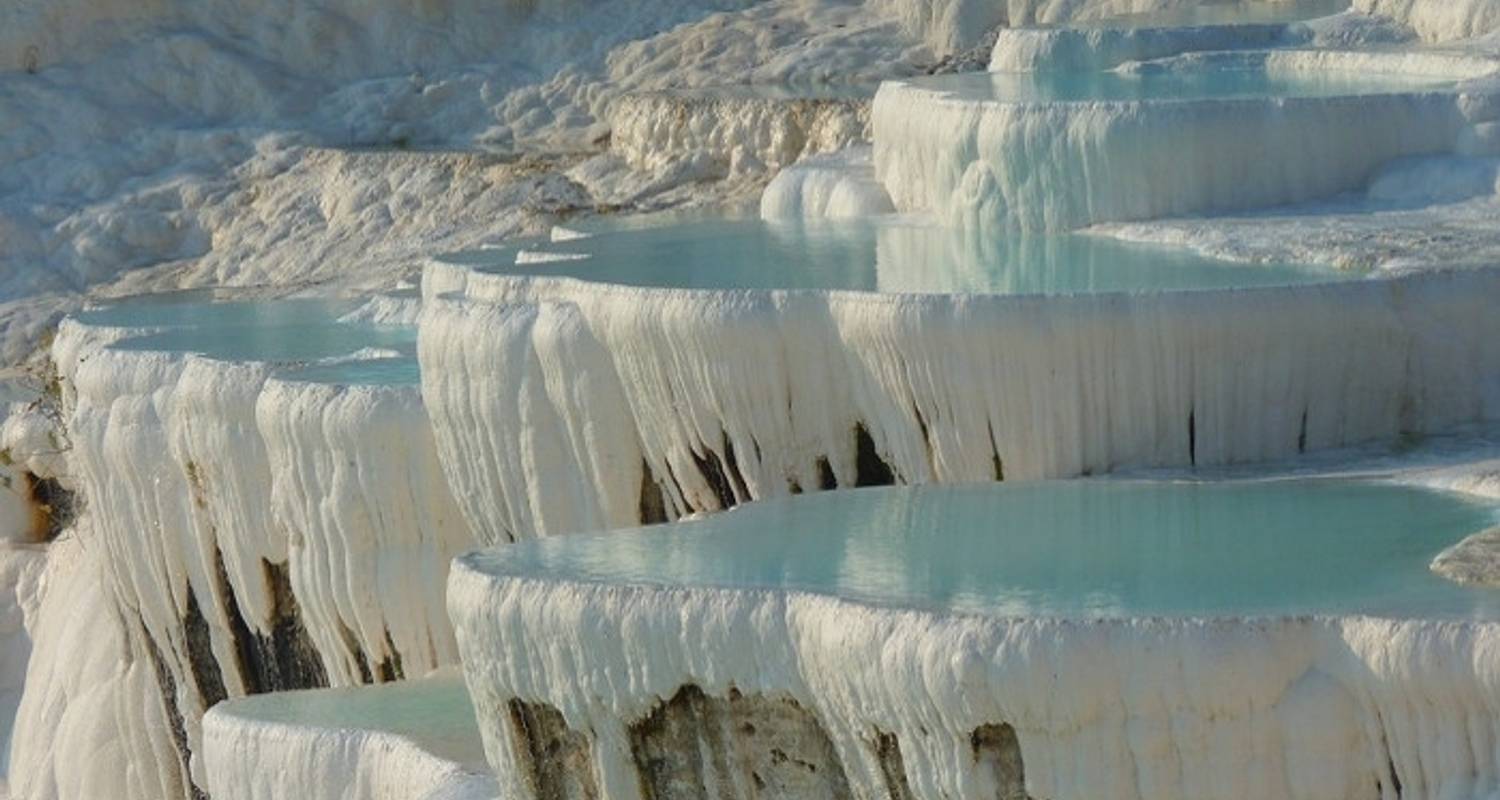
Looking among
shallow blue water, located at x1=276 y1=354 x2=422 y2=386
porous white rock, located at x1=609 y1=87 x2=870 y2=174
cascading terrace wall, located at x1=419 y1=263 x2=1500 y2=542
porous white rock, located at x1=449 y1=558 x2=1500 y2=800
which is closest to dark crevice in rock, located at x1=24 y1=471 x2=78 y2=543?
shallow blue water, located at x1=276 y1=354 x2=422 y2=386

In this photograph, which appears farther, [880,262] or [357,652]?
[357,652]

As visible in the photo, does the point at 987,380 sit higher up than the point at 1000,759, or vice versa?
the point at 987,380

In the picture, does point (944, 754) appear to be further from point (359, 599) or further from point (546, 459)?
point (359, 599)

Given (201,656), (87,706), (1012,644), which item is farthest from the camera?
(87,706)

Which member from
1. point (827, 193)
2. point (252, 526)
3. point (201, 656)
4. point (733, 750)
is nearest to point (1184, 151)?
point (827, 193)

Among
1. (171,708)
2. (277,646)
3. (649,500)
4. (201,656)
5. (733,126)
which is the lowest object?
(171,708)

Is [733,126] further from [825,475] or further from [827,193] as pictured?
[825,475]

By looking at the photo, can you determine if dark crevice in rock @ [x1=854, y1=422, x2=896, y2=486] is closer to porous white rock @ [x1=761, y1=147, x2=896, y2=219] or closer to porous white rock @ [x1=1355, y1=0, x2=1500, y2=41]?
porous white rock @ [x1=761, y1=147, x2=896, y2=219]

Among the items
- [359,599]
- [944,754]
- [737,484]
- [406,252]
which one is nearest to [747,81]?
[406,252]
